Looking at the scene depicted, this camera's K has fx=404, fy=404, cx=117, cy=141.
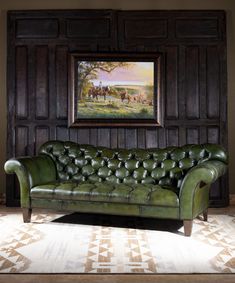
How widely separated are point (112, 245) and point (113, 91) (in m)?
2.52

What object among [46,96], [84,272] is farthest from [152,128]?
[84,272]

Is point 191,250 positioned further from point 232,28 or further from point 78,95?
point 232,28

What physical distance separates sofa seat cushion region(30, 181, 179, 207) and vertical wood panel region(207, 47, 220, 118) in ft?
5.47

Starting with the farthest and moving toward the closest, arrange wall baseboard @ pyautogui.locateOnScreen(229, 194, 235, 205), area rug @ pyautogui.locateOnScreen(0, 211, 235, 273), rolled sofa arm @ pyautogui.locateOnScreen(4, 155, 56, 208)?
wall baseboard @ pyautogui.locateOnScreen(229, 194, 235, 205), rolled sofa arm @ pyautogui.locateOnScreen(4, 155, 56, 208), area rug @ pyautogui.locateOnScreen(0, 211, 235, 273)

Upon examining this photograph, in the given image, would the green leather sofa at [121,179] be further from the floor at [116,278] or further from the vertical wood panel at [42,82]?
the floor at [116,278]

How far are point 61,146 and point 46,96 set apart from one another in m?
0.88

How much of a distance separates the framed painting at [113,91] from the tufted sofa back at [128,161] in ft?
1.98

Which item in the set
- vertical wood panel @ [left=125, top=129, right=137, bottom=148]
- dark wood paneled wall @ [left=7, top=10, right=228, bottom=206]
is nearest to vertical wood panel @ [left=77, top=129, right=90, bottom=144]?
dark wood paneled wall @ [left=7, top=10, right=228, bottom=206]

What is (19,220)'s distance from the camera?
474 cm

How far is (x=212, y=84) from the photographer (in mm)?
5555

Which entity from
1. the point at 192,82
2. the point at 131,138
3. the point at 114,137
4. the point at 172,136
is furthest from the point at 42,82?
the point at 192,82

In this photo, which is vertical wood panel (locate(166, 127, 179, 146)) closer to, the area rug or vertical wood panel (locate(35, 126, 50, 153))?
the area rug

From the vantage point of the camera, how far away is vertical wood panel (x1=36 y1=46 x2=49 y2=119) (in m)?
5.59

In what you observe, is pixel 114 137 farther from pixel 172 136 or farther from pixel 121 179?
pixel 121 179
